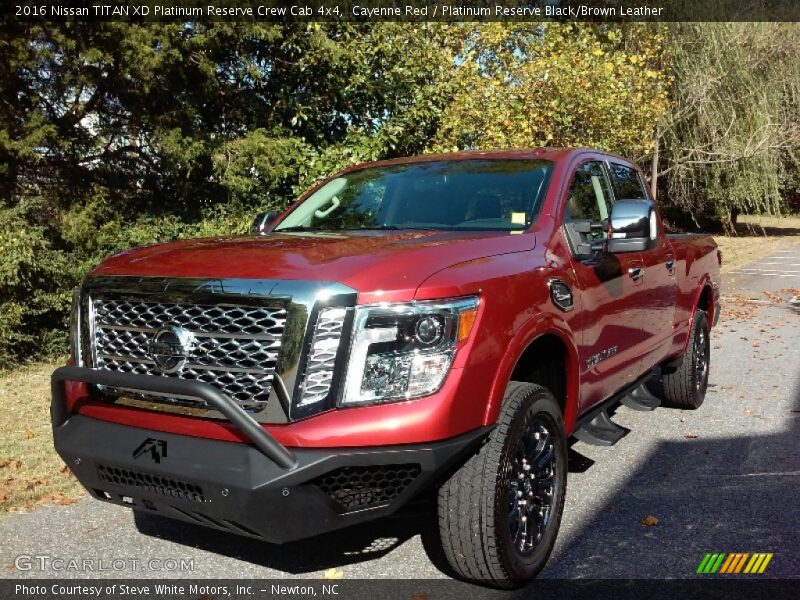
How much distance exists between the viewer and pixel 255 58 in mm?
11016

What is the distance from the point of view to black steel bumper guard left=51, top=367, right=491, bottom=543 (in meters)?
2.68

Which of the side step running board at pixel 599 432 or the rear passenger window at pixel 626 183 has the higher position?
the rear passenger window at pixel 626 183

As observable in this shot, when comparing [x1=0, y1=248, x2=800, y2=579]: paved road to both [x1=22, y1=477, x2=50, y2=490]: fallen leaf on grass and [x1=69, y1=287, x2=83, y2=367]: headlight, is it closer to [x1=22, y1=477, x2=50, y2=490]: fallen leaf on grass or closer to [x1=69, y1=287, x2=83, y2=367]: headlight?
[x1=22, y1=477, x2=50, y2=490]: fallen leaf on grass

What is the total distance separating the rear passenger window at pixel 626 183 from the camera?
5.04m

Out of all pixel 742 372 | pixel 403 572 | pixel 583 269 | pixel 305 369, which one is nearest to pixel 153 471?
pixel 305 369

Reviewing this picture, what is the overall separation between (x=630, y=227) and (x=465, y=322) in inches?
60.1

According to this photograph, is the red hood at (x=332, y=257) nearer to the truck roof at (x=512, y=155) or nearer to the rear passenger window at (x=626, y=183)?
the truck roof at (x=512, y=155)

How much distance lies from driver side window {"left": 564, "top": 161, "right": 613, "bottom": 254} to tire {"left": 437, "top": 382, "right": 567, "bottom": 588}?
100 centimetres

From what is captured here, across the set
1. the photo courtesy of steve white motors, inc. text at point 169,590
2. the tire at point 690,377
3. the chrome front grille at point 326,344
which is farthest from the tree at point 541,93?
the chrome front grille at point 326,344

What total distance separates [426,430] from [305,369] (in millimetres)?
481

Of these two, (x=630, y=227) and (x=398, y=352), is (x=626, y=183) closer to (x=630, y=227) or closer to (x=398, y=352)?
(x=630, y=227)

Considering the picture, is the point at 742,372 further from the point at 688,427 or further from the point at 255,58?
the point at 255,58

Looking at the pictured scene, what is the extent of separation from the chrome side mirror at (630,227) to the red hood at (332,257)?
63 centimetres

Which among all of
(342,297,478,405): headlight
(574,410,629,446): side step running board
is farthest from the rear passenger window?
(342,297,478,405): headlight
